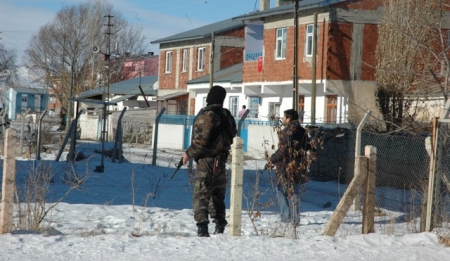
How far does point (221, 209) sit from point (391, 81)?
1833cm

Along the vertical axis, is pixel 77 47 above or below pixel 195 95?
above

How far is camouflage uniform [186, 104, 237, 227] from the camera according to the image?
946cm

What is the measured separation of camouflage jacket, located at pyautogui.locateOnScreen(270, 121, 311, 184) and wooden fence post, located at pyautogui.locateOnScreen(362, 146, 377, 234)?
1059 millimetres

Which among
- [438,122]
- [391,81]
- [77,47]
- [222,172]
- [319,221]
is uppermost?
[77,47]

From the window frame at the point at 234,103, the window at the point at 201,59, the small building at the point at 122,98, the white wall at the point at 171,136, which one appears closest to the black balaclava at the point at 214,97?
the white wall at the point at 171,136

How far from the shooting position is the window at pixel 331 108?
34.3 m

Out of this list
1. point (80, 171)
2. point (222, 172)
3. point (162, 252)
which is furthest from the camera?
point (80, 171)

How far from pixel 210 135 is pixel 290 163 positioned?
1.58 meters

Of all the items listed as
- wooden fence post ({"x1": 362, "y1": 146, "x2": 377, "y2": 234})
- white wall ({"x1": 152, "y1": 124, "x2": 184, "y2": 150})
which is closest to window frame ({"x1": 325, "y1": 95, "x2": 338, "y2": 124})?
white wall ({"x1": 152, "y1": 124, "x2": 184, "y2": 150})

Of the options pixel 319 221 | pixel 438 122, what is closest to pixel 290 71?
pixel 319 221

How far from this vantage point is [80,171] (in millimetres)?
19469

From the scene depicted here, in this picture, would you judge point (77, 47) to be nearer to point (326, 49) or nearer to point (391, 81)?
point (326, 49)

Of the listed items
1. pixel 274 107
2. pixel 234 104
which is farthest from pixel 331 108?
pixel 234 104

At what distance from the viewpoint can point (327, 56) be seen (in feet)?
109
